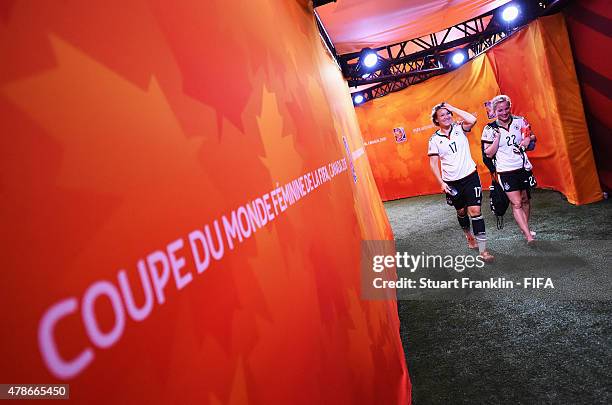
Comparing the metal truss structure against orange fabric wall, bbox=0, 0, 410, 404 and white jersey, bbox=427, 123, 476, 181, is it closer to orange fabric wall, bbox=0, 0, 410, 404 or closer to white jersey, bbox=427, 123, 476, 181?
white jersey, bbox=427, 123, 476, 181

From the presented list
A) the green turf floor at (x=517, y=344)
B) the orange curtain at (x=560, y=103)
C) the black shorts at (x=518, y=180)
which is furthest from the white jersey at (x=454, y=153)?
the orange curtain at (x=560, y=103)

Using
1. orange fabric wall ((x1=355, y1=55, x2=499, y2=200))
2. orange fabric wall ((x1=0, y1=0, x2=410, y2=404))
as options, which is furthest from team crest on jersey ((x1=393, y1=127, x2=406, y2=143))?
orange fabric wall ((x1=0, y1=0, x2=410, y2=404))

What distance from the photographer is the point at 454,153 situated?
4.29 metres

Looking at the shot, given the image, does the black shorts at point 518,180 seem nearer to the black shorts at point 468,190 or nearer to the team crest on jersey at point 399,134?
the black shorts at point 468,190

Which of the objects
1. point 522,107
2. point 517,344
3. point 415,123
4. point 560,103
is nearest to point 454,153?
point 517,344

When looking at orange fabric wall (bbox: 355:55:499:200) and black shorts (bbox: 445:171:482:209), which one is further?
orange fabric wall (bbox: 355:55:499:200)

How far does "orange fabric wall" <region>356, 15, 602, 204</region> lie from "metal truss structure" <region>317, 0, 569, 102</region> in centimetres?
23

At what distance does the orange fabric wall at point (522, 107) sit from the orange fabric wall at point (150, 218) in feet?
20.5

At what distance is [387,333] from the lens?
92.5 inches

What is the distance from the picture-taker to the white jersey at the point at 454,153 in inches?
169

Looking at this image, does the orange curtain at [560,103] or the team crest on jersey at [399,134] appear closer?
the orange curtain at [560,103]

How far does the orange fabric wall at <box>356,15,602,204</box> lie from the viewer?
5664 millimetres

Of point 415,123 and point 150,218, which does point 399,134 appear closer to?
point 415,123

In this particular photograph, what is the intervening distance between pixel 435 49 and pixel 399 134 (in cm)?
340
